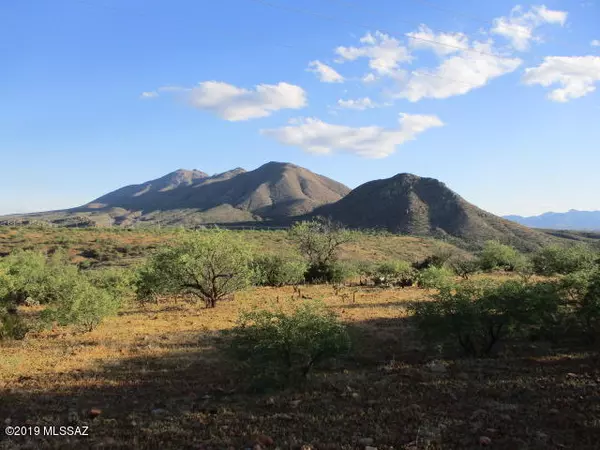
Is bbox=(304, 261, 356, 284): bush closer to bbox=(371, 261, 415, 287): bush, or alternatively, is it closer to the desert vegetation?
bbox=(371, 261, 415, 287): bush

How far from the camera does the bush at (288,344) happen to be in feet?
38.9

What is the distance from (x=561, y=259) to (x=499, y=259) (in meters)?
8.49

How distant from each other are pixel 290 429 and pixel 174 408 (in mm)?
3411

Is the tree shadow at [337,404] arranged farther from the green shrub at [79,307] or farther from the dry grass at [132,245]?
the dry grass at [132,245]

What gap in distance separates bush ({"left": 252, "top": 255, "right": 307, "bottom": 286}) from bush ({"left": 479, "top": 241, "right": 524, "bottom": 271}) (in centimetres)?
1915

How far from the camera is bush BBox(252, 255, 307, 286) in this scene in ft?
127

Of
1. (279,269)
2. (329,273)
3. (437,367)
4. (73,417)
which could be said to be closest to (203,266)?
(279,269)

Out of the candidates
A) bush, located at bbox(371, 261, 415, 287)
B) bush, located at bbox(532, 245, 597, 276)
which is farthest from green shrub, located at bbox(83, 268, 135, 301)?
bush, located at bbox(532, 245, 597, 276)

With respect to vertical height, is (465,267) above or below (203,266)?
below

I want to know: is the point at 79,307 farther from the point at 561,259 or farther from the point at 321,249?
the point at 561,259

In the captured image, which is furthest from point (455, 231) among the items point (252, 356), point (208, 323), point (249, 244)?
point (252, 356)

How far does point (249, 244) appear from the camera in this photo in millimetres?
29281

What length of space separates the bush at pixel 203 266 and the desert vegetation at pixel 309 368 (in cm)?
14

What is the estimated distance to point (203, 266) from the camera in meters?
27.8
